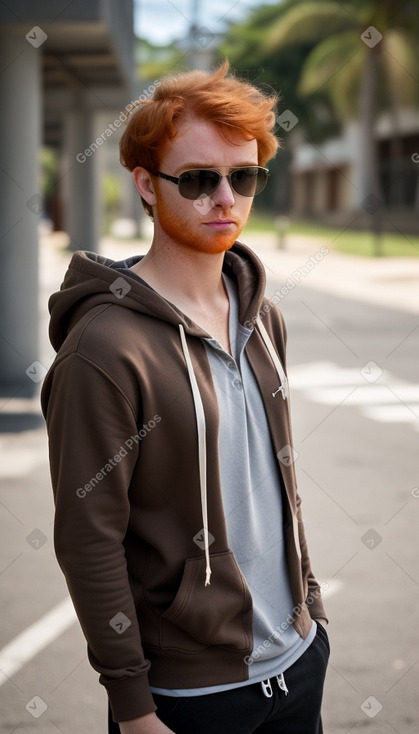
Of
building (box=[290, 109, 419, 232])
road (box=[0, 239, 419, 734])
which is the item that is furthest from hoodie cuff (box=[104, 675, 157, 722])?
building (box=[290, 109, 419, 232])

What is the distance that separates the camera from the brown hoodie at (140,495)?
1.78 m

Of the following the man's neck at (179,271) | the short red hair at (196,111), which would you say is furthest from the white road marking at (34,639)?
the short red hair at (196,111)

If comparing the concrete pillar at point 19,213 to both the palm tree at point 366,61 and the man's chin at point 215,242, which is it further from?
the palm tree at point 366,61

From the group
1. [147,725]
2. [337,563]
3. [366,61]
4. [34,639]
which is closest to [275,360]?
[147,725]

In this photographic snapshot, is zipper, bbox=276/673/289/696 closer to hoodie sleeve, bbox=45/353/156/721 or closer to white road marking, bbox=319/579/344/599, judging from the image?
hoodie sleeve, bbox=45/353/156/721

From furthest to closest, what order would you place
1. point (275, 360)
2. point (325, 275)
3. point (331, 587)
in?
point (325, 275)
point (331, 587)
point (275, 360)

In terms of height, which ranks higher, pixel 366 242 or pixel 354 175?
pixel 354 175

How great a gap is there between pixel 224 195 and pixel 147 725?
1069mm

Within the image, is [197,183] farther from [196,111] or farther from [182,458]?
[182,458]

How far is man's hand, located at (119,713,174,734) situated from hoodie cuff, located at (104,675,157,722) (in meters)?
0.01

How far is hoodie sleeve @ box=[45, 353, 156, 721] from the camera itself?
5.79ft

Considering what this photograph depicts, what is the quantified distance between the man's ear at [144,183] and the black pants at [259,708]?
3.41 feet

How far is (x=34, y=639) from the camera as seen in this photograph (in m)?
4.27

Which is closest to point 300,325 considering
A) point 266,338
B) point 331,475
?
point 331,475
